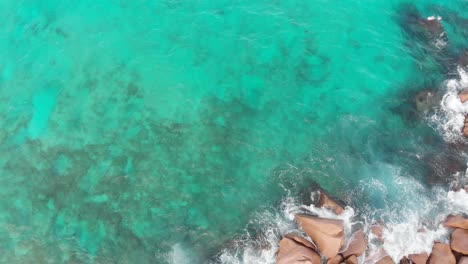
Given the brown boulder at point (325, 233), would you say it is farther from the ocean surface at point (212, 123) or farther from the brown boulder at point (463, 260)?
the brown boulder at point (463, 260)

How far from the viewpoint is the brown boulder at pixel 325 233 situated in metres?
15.5

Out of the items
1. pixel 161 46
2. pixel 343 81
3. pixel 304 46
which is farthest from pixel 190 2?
pixel 343 81

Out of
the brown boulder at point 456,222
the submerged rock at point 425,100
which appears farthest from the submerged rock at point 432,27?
the brown boulder at point 456,222

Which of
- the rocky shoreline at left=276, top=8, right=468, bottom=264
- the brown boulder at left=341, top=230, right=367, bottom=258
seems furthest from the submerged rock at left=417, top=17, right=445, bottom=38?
the brown boulder at left=341, top=230, right=367, bottom=258

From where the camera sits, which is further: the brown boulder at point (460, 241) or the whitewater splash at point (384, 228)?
the whitewater splash at point (384, 228)

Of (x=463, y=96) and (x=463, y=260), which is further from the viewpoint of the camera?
(x=463, y=96)

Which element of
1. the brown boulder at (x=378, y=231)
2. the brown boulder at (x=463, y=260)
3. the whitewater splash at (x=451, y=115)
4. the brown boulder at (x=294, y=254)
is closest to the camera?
the brown boulder at (x=463, y=260)

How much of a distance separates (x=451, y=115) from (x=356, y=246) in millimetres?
10556

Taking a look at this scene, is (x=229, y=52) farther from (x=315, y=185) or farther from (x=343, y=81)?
(x=315, y=185)

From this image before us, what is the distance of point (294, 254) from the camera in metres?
15.3

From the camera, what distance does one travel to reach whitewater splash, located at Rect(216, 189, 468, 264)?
16.1 meters

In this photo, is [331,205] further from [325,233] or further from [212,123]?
[212,123]

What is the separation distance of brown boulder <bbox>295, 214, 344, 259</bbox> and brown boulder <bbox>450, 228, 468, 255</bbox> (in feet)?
17.0

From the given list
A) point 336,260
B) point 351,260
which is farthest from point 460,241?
point 336,260
